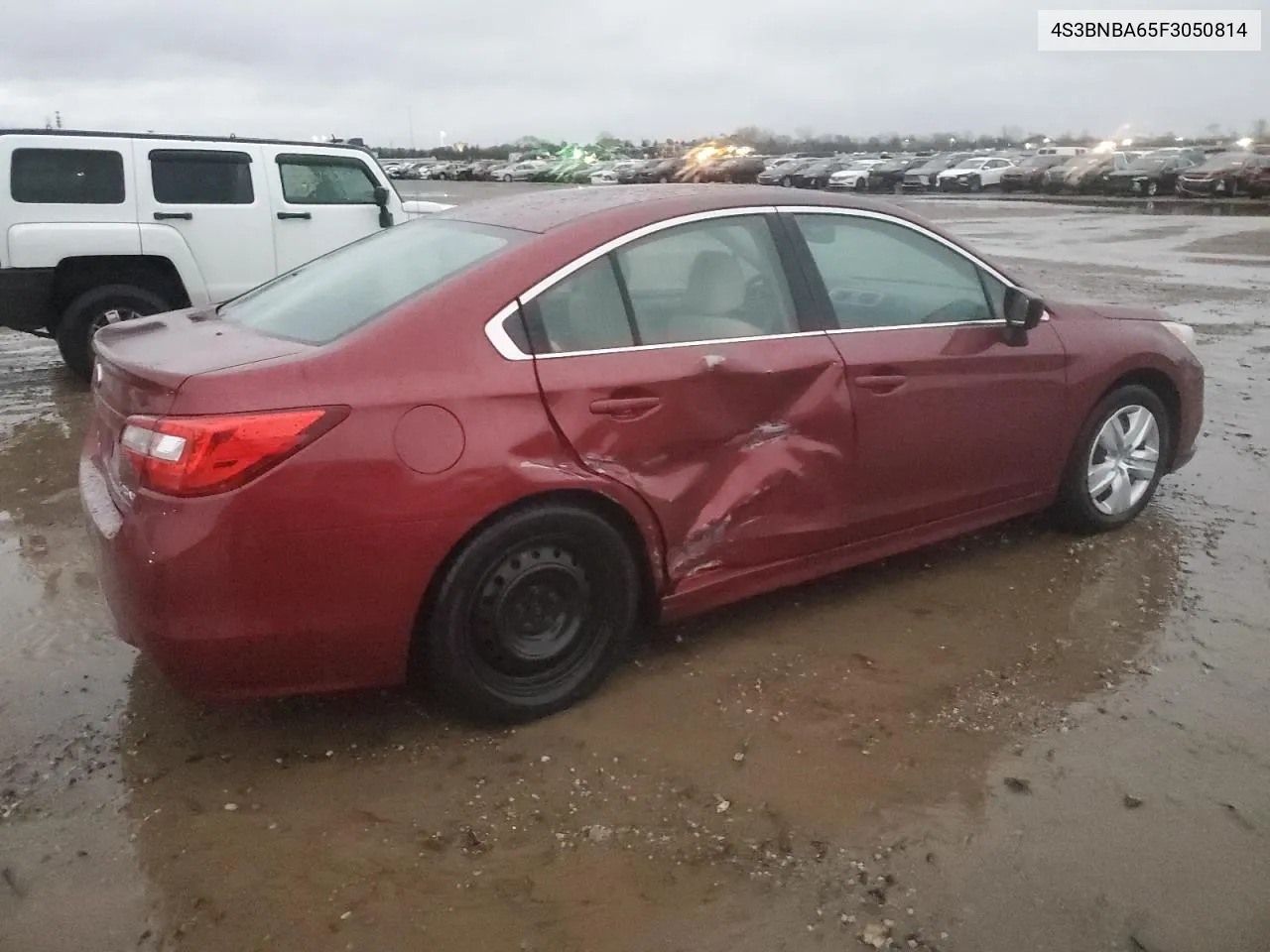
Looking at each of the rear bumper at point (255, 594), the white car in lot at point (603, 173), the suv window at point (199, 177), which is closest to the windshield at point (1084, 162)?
the white car in lot at point (603, 173)

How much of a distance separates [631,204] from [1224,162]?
109 ft

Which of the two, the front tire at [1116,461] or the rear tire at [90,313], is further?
the rear tire at [90,313]

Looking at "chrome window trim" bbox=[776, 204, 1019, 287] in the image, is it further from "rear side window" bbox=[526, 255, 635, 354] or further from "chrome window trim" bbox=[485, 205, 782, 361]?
"rear side window" bbox=[526, 255, 635, 354]

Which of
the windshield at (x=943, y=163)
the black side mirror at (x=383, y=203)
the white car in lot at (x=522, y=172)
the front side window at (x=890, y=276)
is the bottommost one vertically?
the front side window at (x=890, y=276)

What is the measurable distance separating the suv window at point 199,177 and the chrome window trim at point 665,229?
6.06 metres

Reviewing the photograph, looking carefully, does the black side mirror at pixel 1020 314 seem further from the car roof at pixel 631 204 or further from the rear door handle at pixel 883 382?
the rear door handle at pixel 883 382

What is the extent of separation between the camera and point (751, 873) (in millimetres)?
2611

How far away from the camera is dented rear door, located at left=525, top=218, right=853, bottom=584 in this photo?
3217mm

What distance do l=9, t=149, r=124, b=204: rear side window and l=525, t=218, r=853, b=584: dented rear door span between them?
6.15 m

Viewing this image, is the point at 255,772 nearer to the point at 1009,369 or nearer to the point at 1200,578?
the point at 1009,369

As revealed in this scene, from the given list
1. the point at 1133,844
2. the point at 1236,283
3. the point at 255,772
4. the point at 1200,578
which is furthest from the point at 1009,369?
the point at 1236,283

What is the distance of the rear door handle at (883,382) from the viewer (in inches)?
148

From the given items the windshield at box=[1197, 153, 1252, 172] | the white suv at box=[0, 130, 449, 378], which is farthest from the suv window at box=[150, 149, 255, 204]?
the windshield at box=[1197, 153, 1252, 172]

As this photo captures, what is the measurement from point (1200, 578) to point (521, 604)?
287 centimetres
